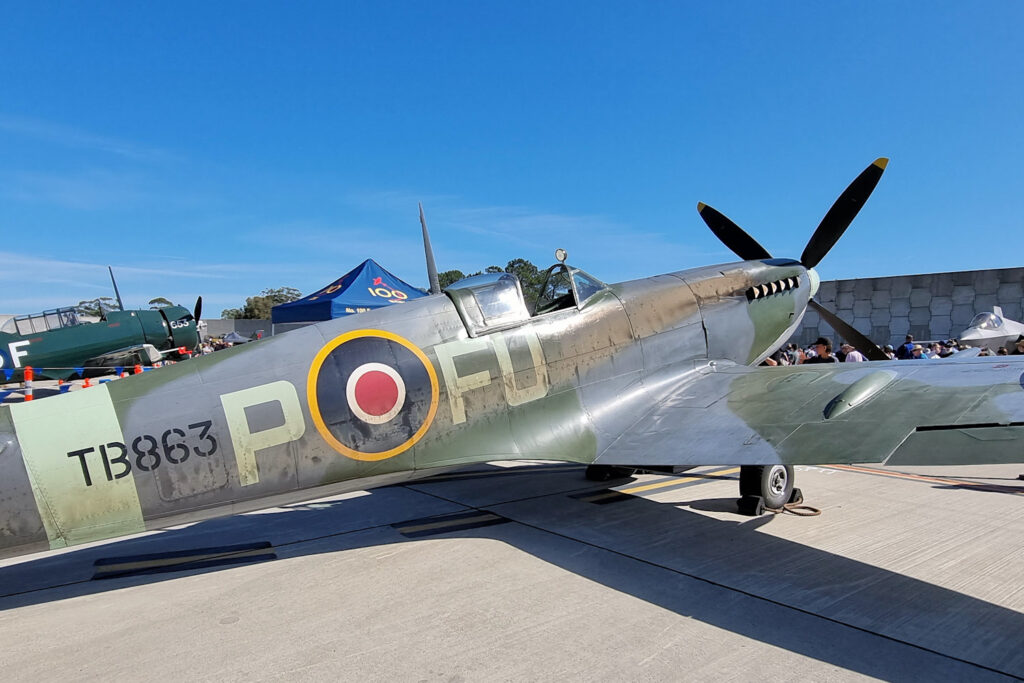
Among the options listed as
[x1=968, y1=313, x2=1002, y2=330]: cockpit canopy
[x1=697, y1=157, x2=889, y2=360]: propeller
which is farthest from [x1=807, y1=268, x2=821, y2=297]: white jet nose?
→ [x1=968, y1=313, x2=1002, y2=330]: cockpit canopy

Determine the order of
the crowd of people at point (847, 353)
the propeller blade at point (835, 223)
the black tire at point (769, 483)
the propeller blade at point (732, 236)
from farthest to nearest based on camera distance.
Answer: the crowd of people at point (847, 353)
the propeller blade at point (732, 236)
the propeller blade at point (835, 223)
the black tire at point (769, 483)

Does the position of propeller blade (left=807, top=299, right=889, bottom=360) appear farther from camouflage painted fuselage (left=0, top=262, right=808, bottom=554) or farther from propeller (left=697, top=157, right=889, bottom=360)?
camouflage painted fuselage (left=0, top=262, right=808, bottom=554)

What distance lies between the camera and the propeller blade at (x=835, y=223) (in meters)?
8.54

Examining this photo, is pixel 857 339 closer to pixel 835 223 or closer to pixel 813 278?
pixel 813 278

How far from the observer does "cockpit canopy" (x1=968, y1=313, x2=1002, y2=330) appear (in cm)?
1888

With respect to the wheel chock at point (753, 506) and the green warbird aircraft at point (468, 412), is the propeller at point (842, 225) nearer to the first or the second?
the green warbird aircraft at point (468, 412)

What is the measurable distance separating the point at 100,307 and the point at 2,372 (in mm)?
5073

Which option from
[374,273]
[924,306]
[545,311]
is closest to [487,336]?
[545,311]

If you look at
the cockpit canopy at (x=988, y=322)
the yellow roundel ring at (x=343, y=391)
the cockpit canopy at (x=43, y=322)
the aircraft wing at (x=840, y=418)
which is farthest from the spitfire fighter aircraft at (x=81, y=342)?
the cockpit canopy at (x=988, y=322)

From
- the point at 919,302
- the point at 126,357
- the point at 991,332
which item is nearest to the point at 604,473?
the point at 991,332

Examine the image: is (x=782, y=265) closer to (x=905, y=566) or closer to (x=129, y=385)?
(x=905, y=566)

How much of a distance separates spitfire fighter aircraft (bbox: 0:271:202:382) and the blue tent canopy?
10157 mm

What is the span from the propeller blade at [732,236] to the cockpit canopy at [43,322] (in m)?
25.1

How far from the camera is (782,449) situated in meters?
4.59
